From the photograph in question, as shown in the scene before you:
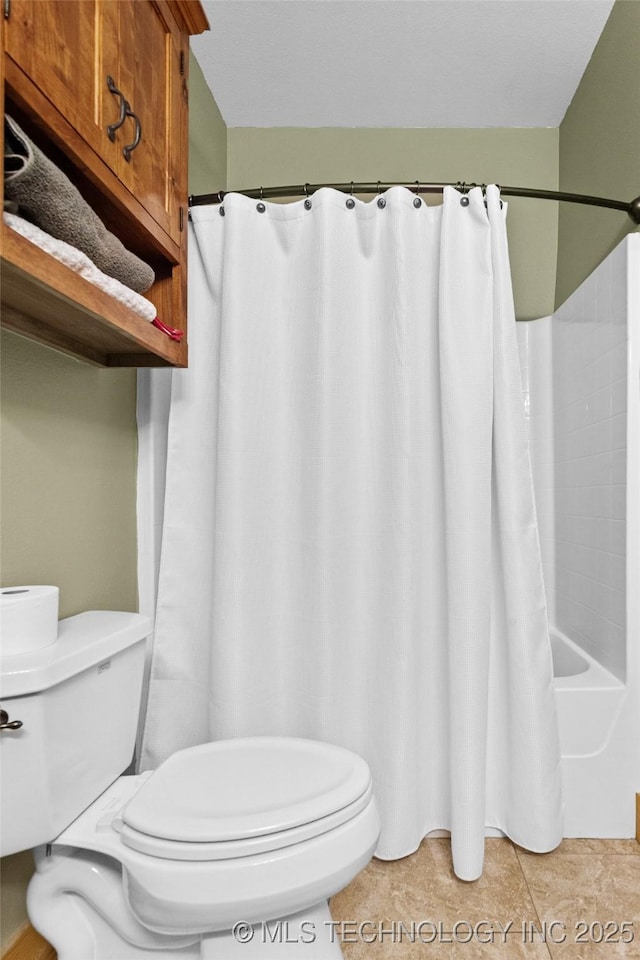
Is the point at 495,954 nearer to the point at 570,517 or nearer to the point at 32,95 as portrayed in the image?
the point at 570,517

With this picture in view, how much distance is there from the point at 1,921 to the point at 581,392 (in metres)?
2.13

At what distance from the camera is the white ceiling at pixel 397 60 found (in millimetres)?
1959

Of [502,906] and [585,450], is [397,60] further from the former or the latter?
[502,906]

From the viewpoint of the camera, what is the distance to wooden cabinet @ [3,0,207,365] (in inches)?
34.4

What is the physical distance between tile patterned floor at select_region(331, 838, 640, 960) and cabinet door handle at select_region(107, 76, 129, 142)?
169 cm

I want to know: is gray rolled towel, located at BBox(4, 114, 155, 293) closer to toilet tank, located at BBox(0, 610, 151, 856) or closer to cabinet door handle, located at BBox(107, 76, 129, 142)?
cabinet door handle, located at BBox(107, 76, 129, 142)

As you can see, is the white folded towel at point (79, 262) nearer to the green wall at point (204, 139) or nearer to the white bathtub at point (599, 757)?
the green wall at point (204, 139)

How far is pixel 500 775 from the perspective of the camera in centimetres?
177

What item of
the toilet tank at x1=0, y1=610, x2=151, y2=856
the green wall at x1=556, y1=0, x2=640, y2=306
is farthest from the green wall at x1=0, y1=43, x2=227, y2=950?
the green wall at x1=556, y1=0, x2=640, y2=306

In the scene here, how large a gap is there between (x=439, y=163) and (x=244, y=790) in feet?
7.69

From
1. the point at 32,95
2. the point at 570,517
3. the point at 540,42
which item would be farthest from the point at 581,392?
the point at 32,95

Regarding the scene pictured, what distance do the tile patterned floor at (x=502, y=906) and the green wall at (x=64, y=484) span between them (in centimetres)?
79

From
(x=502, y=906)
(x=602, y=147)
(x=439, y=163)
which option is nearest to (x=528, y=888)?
(x=502, y=906)

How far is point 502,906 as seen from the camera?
1510 mm
